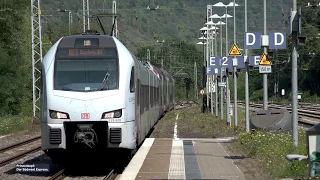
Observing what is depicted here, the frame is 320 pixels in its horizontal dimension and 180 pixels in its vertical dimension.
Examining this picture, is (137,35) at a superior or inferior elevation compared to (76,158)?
superior

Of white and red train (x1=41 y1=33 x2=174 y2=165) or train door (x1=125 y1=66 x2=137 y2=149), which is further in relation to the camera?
train door (x1=125 y1=66 x2=137 y2=149)

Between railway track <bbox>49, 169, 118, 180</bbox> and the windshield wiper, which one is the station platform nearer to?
railway track <bbox>49, 169, 118, 180</bbox>

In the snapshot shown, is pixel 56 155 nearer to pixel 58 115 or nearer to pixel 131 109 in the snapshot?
pixel 58 115

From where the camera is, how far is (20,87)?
4903cm

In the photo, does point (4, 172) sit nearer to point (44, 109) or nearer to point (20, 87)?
point (44, 109)

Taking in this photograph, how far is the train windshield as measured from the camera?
16.8m

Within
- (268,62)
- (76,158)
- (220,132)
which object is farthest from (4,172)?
(220,132)

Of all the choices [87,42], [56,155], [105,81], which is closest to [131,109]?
[105,81]

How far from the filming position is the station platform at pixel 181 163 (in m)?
16.0

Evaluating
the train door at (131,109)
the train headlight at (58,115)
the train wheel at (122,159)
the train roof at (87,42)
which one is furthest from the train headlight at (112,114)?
the train roof at (87,42)

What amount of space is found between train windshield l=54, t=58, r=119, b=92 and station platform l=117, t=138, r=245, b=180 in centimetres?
225

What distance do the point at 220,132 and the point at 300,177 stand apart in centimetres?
2011

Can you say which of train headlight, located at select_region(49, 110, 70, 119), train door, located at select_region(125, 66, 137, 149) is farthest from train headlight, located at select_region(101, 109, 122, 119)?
train headlight, located at select_region(49, 110, 70, 119)

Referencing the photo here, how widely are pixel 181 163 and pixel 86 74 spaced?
3.65 meters
